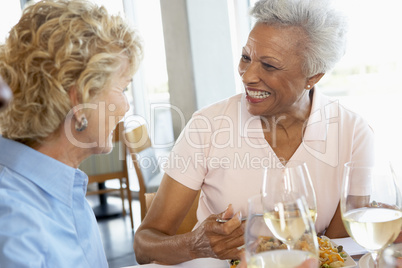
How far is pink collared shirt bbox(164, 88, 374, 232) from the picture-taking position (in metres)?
1.70

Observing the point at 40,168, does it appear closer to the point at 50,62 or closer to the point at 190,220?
the point at 50,62

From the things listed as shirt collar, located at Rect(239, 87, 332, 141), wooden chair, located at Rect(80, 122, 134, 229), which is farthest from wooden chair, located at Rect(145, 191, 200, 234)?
wooden chair, located at Rect(80, 122, 134, 229)

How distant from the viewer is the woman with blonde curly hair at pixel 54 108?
109 cm

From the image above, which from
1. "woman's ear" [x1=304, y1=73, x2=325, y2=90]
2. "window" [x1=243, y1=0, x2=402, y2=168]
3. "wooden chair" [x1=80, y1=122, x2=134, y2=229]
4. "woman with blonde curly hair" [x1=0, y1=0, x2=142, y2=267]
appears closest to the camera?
"woman with blonde curly hair" [x1=0, y1=0, x2=142, y2=267]

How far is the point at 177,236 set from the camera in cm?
144

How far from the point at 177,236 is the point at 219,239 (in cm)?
19

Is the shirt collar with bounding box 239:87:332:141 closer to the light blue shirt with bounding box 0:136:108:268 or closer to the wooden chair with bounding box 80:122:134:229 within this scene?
the light blue shirt with bounding box 0:136:108:268

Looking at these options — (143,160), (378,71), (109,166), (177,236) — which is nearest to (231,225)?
(177,236)

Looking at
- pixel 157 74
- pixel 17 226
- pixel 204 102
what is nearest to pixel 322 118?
pixel 17 226

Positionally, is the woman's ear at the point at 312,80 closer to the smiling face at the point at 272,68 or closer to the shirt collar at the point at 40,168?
the smiling face at the point at 272,68

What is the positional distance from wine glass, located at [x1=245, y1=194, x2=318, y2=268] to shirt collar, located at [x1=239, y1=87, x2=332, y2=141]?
0.96 m

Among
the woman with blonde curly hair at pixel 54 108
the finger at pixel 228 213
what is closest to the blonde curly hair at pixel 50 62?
the woman with blonde curly hair at pixel 54 108

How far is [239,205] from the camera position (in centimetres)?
171

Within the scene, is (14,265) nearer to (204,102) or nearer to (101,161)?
(204,102)
